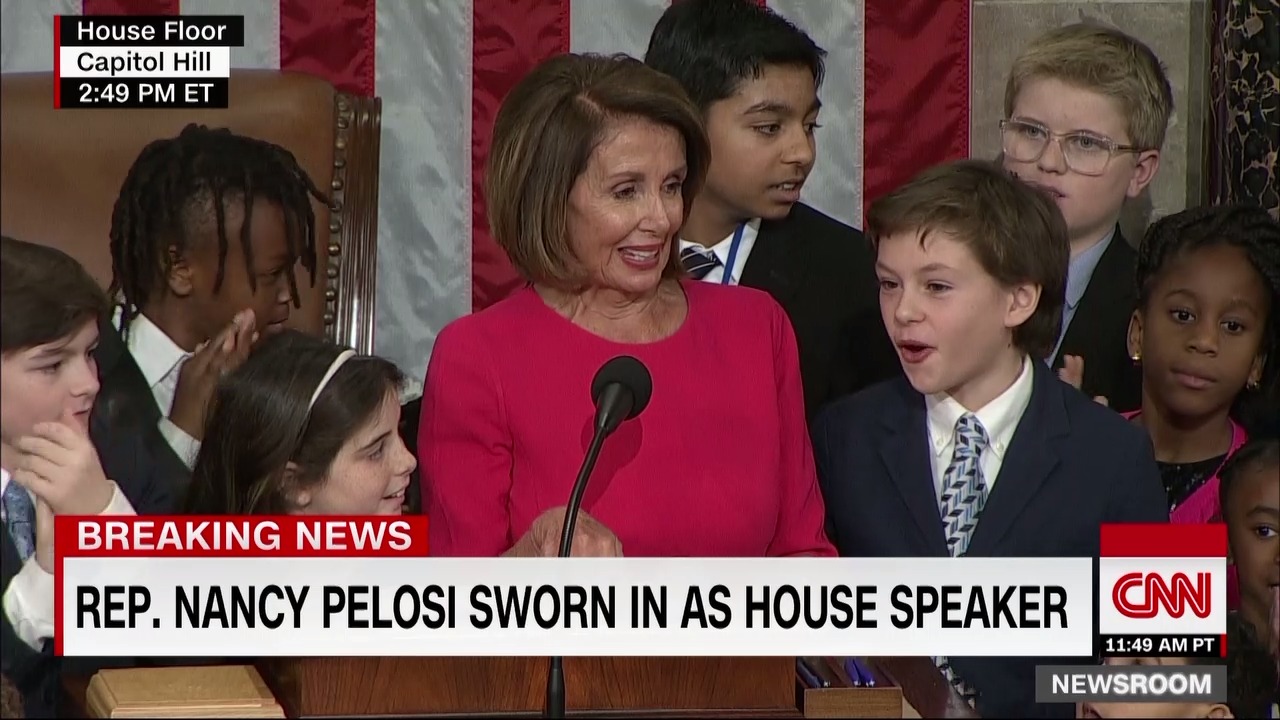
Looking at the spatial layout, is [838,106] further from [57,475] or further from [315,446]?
[57,475]

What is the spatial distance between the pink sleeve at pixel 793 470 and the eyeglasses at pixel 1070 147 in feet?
1.65

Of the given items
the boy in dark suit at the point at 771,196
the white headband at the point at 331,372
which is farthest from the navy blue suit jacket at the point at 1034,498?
the white headband at the point at 331,372

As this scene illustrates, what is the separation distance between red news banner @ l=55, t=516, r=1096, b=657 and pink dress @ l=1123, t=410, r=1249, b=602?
11.6 inches

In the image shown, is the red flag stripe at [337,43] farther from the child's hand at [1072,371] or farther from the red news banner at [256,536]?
the child's hand at [1072,371]

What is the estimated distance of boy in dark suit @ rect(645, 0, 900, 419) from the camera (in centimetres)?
266

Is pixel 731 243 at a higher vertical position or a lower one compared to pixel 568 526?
higher

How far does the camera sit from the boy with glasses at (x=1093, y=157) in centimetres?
271

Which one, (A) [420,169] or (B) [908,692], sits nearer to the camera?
(B) [908,692]

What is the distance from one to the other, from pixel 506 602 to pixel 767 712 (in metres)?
0.37

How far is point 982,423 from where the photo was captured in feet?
8.29

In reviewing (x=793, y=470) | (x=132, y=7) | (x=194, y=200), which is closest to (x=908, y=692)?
(x=793, y=470)

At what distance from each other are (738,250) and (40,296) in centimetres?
98

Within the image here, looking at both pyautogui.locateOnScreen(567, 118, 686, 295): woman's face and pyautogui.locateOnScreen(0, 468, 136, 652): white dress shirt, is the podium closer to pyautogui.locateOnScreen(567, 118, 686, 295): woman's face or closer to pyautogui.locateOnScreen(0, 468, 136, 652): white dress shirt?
pyautogui.locateOnScreen(0, 468, 136, 652): white dress shirt
